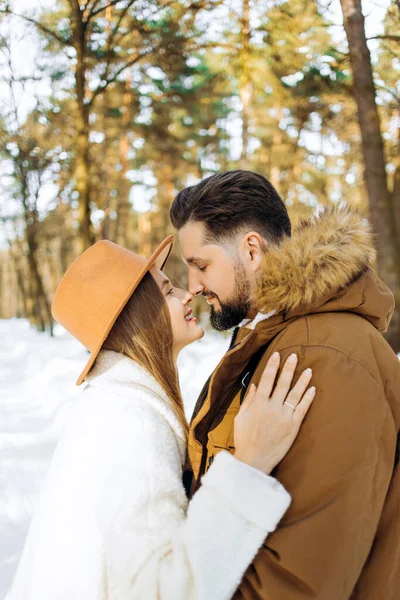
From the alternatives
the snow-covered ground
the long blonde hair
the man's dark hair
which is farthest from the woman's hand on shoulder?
the snow-covered ground

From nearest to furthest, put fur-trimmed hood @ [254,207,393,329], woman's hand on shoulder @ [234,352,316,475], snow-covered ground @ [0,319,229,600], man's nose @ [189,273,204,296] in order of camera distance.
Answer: woman's hand on shoulder @ [234,352,316,475], fur-trimmed hood @ [254,207,393,329], man's nose @ [189,273,204,296], snow-covered ground @ [0,319,229,600]

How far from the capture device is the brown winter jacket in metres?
1.43

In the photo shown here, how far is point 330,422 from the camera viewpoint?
150cm

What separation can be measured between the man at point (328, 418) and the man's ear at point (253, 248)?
0.97 feet

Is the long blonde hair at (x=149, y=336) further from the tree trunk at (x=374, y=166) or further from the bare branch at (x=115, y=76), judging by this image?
the bare branch at (x=115, y=76)

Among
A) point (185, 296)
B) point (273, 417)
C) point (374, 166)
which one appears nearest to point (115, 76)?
point (374, 166)

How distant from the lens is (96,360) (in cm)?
213

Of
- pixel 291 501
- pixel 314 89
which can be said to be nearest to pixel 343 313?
pixel 291 501

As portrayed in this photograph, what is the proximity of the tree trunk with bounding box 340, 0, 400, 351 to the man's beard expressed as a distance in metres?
6.21

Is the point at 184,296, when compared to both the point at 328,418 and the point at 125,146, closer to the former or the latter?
the point at 328,418

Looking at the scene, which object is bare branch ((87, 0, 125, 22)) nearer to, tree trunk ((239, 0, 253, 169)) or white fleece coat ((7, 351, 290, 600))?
tree trunk ((239, 0, 253, 169))

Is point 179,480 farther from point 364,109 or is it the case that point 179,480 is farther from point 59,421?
point 364,109

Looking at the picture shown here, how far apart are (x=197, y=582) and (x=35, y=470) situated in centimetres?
388

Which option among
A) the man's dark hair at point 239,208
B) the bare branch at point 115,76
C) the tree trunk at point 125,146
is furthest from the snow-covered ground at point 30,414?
the tree trunk at point 125,146
